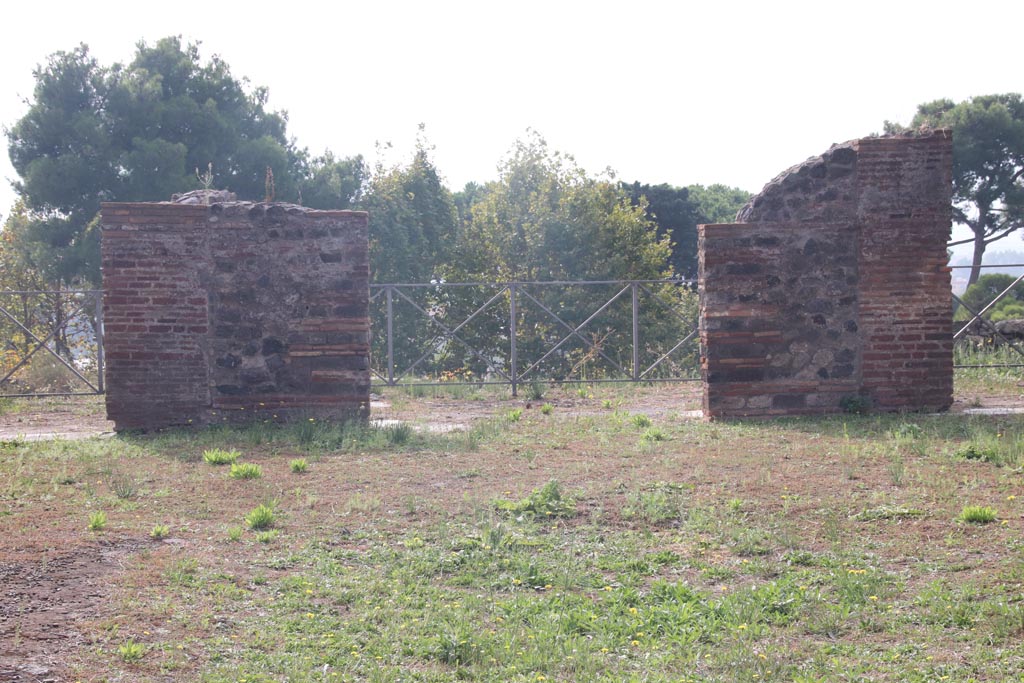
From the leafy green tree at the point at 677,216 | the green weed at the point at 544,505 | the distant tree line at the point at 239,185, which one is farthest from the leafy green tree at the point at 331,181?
the green weed at the point at 544,505

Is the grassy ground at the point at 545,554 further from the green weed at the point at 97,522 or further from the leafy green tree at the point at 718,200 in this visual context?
the leafy green tree at the point at 718,200

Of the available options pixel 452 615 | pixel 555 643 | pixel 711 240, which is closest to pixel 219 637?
pixel 452 615

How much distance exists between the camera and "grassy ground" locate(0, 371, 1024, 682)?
4.12 metres

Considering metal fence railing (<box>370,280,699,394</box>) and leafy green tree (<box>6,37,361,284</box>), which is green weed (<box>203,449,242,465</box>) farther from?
leafy green tree (<box>6,37,361,284</box>)

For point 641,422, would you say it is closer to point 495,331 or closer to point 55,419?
point 55,419

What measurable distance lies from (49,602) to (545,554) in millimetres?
2540

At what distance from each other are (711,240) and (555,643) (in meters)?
6.48

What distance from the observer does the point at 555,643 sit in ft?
14.0

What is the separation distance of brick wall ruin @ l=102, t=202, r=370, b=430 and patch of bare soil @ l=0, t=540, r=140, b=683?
435 cm

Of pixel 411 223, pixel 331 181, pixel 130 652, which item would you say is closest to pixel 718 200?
pixel 331 181

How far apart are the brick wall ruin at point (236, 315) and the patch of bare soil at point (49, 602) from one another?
14.3ft

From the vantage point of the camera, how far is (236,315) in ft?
32.8

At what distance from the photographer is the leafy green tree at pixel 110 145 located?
2283cm

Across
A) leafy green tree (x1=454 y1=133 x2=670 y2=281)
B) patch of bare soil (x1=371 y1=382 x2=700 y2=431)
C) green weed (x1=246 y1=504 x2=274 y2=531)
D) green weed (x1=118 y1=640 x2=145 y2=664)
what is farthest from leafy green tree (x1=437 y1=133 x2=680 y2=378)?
green weed (x1=118 y1=640 x2=145 y2=664)
